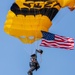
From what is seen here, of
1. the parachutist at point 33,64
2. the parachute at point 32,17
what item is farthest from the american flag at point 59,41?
the parachutist at point 33,64

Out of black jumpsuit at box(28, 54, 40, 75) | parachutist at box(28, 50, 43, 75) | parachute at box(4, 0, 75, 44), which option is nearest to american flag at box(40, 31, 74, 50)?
parachute at box(4, 0, 75, 44)

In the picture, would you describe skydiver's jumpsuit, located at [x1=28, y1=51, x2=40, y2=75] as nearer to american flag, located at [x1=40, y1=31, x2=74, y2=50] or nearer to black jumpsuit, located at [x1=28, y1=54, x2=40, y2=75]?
black jumpsuit, located at [x1=28, y1=54, x2=40, y2=75]

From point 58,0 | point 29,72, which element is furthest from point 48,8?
point 29,72

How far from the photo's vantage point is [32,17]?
31750 mm

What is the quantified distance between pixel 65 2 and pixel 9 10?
8.17 feet

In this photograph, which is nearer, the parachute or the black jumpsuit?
the parachute

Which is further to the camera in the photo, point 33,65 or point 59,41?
point 59,41

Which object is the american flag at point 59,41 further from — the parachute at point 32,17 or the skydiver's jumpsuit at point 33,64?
the skydiver's jumpsuit at point 33,64

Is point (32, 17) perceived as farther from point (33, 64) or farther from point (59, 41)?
point (33, 64)

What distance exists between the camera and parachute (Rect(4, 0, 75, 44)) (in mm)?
31562

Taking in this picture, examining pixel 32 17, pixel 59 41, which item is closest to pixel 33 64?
pixel 59 41

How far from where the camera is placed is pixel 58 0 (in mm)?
31422

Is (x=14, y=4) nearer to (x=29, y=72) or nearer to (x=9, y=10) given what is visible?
(x=9, y=10)

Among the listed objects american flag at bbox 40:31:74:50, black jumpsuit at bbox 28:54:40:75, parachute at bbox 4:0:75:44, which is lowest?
black jumpsuit at bbox 28:54:40:75
